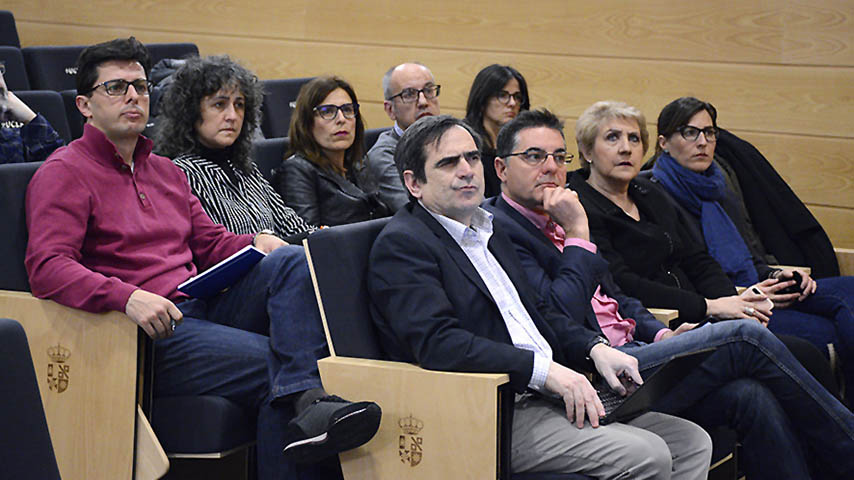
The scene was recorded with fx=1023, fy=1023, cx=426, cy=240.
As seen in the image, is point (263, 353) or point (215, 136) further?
point (215, 136)

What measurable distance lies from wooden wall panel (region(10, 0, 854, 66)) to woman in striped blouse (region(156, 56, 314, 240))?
1806 mm

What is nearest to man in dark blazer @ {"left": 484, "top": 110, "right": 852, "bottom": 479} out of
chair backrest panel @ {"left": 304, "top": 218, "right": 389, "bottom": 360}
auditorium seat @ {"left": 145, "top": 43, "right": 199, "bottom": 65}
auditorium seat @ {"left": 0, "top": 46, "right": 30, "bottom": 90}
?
chair backrest panel @ {"left": 304, "top": 218, "right": 389, "bottom": 360}

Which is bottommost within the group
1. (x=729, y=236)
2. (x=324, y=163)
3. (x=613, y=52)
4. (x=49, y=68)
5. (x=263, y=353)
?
(x=263, y=353)

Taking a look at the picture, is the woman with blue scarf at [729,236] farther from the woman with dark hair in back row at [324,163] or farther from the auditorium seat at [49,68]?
the auditorium seat at [49,68]

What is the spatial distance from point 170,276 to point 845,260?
7.03 ft

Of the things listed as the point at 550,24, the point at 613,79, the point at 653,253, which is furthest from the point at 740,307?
the point at 550,24

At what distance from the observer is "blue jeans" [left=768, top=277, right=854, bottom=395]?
2793 millimetres

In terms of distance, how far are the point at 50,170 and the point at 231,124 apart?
1.95 feet

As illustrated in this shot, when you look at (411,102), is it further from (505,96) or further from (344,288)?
(344,288)

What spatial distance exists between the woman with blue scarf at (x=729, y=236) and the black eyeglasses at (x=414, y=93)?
2.51 feet

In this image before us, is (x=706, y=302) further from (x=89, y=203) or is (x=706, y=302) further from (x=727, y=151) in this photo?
(x=89, y=203)

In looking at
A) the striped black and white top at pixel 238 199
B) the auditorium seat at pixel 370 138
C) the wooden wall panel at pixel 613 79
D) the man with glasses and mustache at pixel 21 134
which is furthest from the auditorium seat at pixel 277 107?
the man with glasses and mustache at pixel 21 134

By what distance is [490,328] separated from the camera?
195 centimetres

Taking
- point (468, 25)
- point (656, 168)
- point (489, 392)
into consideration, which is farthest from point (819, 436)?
point (468, 25)
